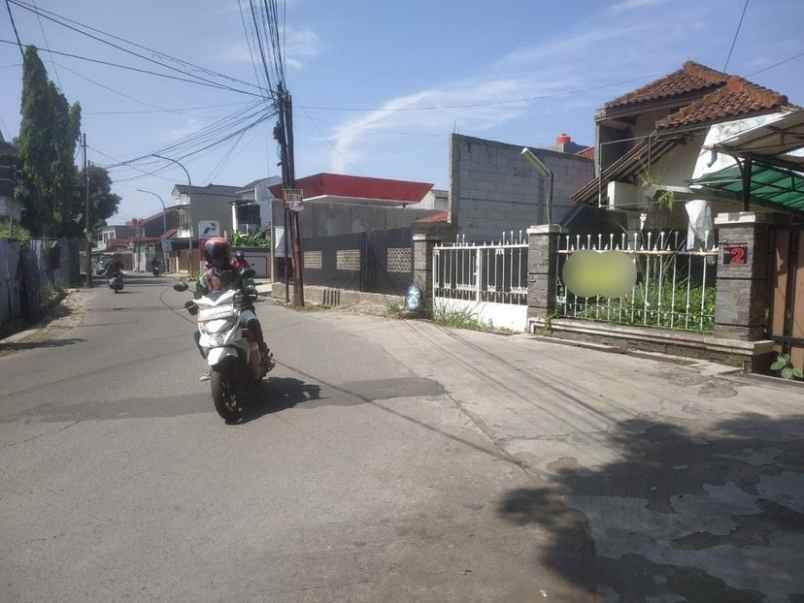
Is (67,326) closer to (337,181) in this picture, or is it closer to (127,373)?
(127,373)

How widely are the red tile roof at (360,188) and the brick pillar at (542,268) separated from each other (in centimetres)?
1563

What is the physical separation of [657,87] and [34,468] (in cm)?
1495

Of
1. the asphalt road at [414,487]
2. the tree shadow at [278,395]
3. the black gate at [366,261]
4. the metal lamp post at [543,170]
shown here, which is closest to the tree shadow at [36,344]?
the asphalt road at [414,487]

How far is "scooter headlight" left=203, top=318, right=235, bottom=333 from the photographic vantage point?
5.65 metres

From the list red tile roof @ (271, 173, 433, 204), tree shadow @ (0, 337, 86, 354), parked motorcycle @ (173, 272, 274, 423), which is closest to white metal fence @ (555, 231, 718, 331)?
parked motorcycle @ (173, 272, 274, 423)

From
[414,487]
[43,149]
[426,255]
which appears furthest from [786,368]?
[43,149]

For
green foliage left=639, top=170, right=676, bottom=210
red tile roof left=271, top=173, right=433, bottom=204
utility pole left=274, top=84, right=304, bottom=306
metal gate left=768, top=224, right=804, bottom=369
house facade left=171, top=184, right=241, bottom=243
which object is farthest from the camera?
house facade left=171, top=184, right=241, bottom=243

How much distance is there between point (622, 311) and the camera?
873cm

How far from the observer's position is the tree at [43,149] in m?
34.6

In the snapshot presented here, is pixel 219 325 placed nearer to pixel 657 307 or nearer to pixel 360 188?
pixel 657 307

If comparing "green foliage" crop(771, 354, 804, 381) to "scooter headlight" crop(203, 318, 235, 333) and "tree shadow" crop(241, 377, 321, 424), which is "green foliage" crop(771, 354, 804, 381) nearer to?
"tree shadow" crop(241, 377, 321, 424)

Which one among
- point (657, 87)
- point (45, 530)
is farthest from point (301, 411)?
point (657, 87)

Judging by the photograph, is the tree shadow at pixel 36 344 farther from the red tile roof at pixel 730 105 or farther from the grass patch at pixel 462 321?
the red tile roof at pixel 730 105

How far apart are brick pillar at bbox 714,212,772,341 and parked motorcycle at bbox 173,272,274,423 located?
531 centimetres
